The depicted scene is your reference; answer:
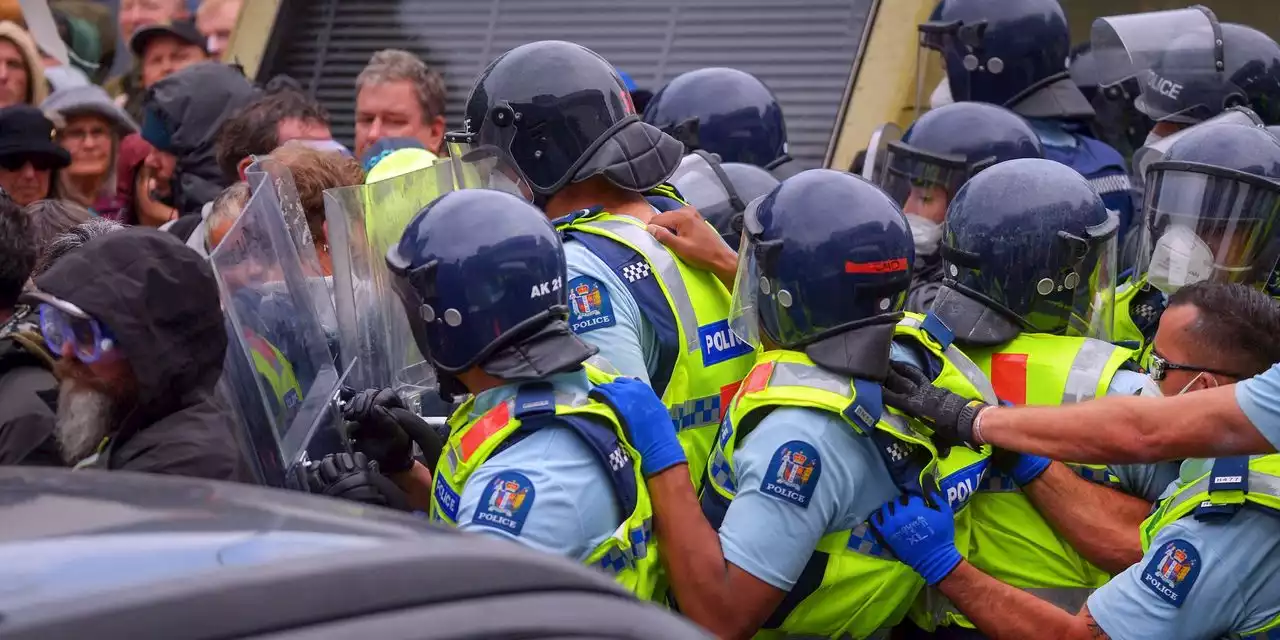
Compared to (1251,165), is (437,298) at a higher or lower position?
higher

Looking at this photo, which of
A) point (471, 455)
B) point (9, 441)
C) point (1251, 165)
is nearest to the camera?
point (471, 455)

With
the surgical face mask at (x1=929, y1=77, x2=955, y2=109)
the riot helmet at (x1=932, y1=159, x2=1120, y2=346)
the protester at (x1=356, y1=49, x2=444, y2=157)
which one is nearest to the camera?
the riot helmet at (x1=932, y1=159, x2=1120, y2=346)

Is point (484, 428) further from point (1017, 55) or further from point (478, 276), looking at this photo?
point (1017, 55)

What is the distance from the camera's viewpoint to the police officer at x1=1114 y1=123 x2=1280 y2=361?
13.6ft

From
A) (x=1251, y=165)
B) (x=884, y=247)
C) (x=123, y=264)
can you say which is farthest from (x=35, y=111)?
(x=1251, y=165)

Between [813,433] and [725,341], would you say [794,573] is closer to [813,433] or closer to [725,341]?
[813,433]

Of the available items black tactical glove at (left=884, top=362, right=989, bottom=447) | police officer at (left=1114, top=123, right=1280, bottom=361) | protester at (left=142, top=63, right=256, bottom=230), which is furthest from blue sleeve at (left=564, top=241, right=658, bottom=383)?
protester at (left=142, top=63, right=256, bottom=230)

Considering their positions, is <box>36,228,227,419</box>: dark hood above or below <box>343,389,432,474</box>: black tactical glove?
above

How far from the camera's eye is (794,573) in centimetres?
301

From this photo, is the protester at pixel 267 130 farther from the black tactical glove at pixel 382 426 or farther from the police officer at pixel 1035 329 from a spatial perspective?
the police officer at pixel 1035 329

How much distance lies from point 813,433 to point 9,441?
5.63ft

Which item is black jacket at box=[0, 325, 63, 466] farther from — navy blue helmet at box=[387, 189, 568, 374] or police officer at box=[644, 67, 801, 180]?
police officer at box=[644, 67, 801, 180]

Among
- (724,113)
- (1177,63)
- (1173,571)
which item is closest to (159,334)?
(1173,571)

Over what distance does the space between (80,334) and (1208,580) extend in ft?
7.42
